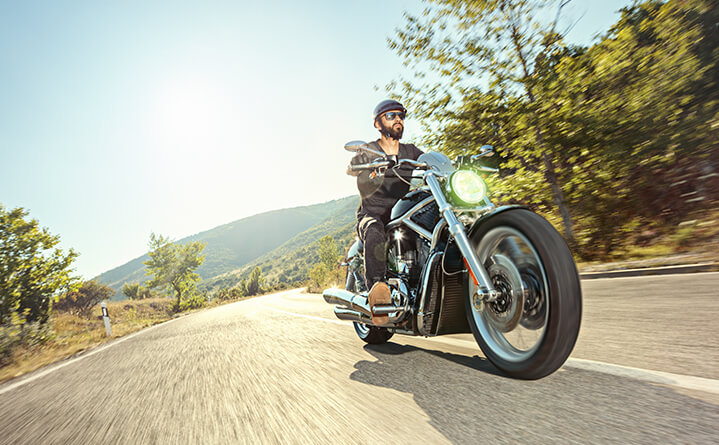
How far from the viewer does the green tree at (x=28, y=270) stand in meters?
21.0

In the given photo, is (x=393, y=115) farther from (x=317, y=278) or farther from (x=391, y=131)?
(x=317, y=278)

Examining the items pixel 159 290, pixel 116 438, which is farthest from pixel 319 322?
Answer: pixel 159 290

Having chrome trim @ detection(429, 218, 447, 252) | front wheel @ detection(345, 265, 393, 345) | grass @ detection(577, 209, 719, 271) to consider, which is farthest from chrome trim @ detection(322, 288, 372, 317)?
grass @ detection(577, 209, 719, 271)

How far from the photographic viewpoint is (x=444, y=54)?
36.9ft

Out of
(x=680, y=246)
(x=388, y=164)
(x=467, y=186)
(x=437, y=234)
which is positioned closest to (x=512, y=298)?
(x=437, y=234)

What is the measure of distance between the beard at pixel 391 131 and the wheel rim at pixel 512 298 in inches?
67.4

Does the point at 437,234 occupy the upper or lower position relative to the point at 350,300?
upper

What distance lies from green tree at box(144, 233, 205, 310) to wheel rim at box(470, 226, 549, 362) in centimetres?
5168

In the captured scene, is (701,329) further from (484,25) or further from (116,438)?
(484,25)

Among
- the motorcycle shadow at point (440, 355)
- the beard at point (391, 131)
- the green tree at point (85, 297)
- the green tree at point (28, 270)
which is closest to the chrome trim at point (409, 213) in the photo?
the beard at point (391, 131)

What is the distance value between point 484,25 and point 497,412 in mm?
11614

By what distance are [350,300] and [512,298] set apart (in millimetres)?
1548

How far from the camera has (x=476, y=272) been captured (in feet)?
6.81

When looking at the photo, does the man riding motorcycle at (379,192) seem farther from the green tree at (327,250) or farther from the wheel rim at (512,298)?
the green tree at (327,250)
